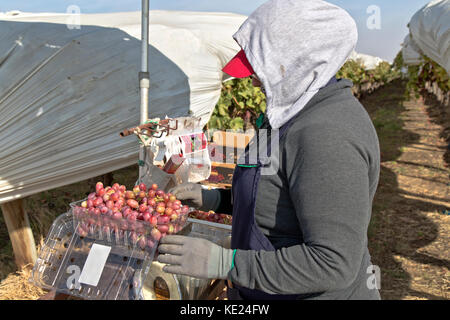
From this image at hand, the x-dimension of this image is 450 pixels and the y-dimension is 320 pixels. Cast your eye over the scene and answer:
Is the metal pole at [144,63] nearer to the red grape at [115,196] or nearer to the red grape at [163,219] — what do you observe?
the red grape at [115,196]

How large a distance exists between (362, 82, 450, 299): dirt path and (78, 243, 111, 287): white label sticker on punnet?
349 cm

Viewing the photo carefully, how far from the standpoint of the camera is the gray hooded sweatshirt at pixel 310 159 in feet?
Result: 3.19

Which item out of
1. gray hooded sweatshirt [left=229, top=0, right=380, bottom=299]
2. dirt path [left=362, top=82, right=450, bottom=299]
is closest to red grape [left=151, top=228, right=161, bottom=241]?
gray hooded sweatshirt [left=229, top=0, right=380, bottom=299]

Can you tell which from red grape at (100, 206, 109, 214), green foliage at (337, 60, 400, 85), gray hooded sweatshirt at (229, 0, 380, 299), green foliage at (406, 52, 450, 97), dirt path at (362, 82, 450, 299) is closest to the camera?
gray hooded sweatshirt at (229, 0, 380, 299)

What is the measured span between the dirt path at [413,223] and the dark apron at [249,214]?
132 inches

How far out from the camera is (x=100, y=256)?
1479 mm

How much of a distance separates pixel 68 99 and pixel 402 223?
16.1 ft

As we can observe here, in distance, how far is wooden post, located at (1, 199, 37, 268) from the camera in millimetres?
3740

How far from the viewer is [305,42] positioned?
1051 millimetres

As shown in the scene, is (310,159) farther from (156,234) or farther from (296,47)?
(156,234)

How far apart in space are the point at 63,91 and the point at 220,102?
3.71 meters

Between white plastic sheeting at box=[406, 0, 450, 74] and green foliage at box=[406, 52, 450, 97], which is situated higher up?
white plastic sheeting at box=[406, 0, 450, 74]

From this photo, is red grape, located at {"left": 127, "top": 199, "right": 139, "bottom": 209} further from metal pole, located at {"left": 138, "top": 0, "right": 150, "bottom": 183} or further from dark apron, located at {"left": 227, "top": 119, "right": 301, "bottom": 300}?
metal pole, located at {"left": 138, "top": 0, "right": 150, "bottom": 183}

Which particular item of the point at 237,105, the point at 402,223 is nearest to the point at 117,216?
the point at 402,223
